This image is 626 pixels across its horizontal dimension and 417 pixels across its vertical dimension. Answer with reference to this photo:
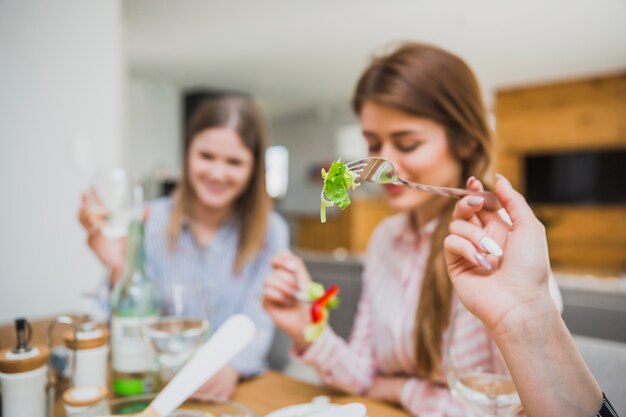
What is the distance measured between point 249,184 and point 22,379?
987 mm

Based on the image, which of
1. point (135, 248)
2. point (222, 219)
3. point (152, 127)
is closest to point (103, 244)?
point (135, 248)

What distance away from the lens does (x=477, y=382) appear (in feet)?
2.02

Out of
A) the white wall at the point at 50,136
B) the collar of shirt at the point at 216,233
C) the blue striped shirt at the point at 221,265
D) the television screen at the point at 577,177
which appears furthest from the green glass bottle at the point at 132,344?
the television screen at the point at 577,177

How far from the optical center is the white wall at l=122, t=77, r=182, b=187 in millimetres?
7016

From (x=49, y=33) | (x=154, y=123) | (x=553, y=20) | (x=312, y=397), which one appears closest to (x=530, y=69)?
(x=553, y=20)

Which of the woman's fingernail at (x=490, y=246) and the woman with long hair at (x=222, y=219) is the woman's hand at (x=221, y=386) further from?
the woman's fingernail at (x=490, y=246)

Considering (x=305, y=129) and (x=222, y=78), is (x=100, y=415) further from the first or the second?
(x=305, y=129)

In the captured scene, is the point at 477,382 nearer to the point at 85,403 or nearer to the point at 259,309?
the point at 85,403

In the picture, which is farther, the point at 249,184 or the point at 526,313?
the point at 249,184

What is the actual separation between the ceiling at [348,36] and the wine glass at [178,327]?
306 centimetres

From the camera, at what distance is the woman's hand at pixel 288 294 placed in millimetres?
891

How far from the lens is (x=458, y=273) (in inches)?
23.6

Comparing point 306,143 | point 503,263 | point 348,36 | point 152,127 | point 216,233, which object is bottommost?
point 216,233

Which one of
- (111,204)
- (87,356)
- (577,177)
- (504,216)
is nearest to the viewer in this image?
(504,216)
